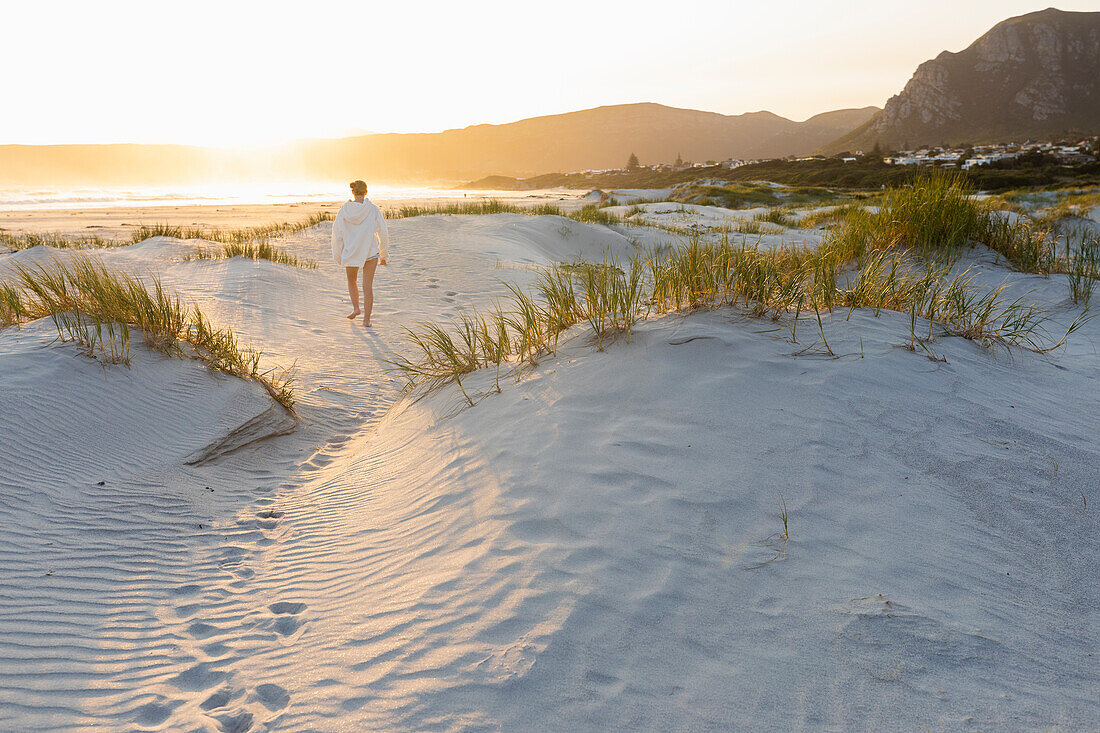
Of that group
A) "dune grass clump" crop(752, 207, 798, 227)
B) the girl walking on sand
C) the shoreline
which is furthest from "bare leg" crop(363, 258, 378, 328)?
the shoreline

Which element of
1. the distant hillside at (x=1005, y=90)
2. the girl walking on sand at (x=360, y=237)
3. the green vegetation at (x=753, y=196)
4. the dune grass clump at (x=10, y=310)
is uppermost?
the distant hillside at (x=1005, y=90)

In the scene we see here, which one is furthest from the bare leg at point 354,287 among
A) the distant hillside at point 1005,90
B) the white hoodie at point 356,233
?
the distant hillside at point 1005,90

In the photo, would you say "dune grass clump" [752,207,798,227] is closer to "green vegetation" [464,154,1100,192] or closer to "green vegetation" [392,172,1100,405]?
"green vegetation" [464,154,1100,192]

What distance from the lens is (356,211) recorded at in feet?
25.6

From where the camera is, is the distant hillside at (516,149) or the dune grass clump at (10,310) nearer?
the dune grass clump at (10,310)

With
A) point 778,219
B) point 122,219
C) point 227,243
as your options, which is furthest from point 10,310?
point 122,219

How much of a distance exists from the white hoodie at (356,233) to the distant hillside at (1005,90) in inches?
4788

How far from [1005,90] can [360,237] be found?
148222mm

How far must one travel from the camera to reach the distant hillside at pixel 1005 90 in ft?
355

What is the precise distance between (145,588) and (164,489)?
3.22 feet

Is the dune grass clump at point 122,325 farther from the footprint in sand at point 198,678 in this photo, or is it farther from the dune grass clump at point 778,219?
the dune grass clump at point 778,219

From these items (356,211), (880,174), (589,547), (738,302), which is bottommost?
(589,547)

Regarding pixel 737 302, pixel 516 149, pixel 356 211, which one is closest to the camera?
pixel 737 302

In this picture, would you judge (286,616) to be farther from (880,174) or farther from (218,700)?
(880,174)
